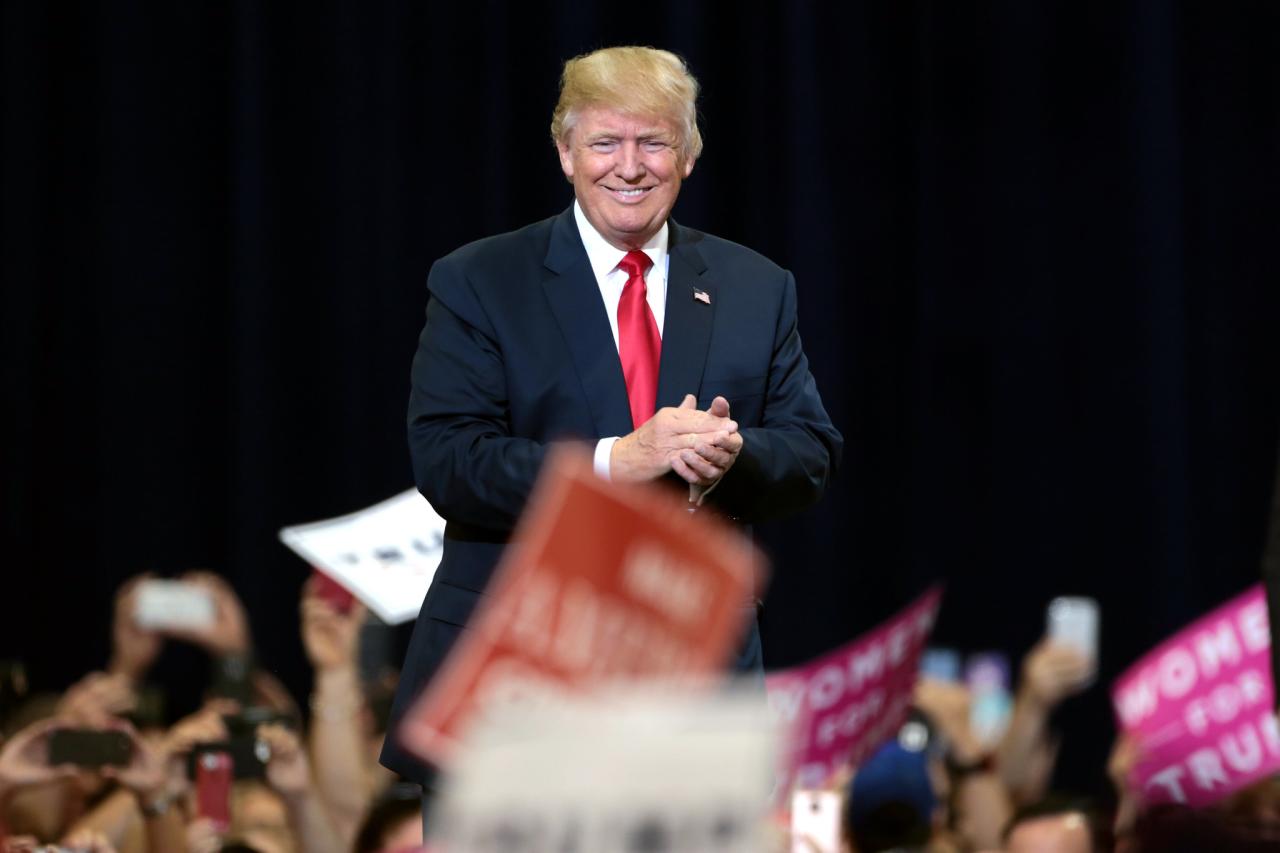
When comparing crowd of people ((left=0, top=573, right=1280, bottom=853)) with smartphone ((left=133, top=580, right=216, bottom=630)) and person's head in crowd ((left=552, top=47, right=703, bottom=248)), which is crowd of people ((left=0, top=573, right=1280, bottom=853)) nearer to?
smartphone ((left=133, top=580, right=216, bottom=630))

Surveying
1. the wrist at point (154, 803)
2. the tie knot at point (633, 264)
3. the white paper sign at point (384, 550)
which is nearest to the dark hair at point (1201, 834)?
the tie knot at point (633, 264)

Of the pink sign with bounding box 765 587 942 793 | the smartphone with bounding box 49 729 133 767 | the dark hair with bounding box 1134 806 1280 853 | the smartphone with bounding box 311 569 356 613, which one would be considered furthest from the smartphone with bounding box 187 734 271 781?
the dark hair with bounding box 1134 806 1280 853

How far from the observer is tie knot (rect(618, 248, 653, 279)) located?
1.90m

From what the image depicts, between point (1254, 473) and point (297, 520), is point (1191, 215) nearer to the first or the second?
point (1254, 473)

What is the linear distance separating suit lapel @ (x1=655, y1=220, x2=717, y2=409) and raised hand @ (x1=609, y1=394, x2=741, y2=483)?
0.59ft

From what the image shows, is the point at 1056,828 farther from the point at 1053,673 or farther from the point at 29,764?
the point at 29,764

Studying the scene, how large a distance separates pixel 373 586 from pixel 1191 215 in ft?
9.39

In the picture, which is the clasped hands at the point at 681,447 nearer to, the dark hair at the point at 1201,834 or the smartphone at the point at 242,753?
the dark hair at the point at 1201,834

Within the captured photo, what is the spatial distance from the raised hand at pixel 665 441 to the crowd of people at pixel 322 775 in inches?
31.8

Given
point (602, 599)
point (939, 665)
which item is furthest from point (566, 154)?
point (939, 665)

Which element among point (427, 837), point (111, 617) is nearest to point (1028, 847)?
point (427, 837)

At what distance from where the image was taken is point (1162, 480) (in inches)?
189

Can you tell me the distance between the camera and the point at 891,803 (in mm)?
2721

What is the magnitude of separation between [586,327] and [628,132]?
19 cm
